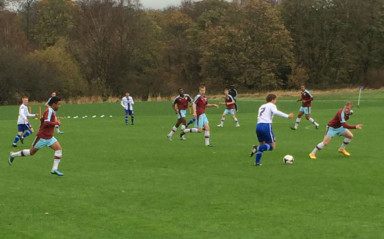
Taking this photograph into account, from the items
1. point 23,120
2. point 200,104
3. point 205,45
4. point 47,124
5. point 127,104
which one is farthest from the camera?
point 205,45

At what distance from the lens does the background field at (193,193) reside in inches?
368

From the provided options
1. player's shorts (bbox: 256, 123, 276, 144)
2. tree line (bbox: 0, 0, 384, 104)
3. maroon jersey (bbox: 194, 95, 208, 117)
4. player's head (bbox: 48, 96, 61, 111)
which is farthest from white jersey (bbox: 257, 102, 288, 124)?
tree line (bbox: 0, 0, 384, 104)

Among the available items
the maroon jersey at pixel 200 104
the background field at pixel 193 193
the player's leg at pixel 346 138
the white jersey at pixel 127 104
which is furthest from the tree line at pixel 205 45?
the player's leg at pixel 346 138

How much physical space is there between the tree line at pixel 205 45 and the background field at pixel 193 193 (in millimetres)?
56313

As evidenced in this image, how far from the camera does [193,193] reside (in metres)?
12.2

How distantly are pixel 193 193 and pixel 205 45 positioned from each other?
74.1 meters

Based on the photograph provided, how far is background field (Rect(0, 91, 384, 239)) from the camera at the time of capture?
30.6 ft

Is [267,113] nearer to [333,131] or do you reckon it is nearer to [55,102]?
[333,131]

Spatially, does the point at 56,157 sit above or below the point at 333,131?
below

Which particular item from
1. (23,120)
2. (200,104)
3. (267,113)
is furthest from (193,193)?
(23,120)

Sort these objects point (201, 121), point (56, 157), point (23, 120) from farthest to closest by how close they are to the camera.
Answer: point (23, 120), point (201, 121), point (56, 157)

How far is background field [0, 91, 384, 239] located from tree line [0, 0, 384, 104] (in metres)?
56.3

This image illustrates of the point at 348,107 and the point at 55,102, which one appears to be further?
the point at 348,107

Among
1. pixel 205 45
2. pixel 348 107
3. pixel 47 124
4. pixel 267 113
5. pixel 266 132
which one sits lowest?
pixel 266 132
